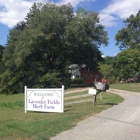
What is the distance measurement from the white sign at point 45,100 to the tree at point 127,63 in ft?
152

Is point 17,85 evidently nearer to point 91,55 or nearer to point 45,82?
point 45,82

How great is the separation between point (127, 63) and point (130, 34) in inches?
418

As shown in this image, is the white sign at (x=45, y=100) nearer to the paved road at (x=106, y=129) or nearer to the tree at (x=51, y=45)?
the paved road at (x=106, y=129)

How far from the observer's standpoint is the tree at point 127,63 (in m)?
58.1

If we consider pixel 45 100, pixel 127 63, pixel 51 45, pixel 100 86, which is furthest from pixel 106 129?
pixel 127 63

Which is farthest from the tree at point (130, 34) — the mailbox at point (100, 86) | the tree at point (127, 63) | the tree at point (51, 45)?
the mailbox at point (100, 86)

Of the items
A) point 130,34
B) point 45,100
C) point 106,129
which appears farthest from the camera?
point 130,34

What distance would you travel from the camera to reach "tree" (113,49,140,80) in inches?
2288

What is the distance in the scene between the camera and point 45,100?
1348 cm

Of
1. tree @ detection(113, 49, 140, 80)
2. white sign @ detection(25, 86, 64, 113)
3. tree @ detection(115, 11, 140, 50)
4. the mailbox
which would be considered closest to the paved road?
white sign @ detection(25, 86, 64, 113)

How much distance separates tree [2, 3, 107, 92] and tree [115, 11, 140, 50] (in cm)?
1661

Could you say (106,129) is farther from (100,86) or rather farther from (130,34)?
(130,34)

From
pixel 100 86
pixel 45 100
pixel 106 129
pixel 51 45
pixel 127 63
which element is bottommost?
pixel 106 129

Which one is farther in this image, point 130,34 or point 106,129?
point 130,34
